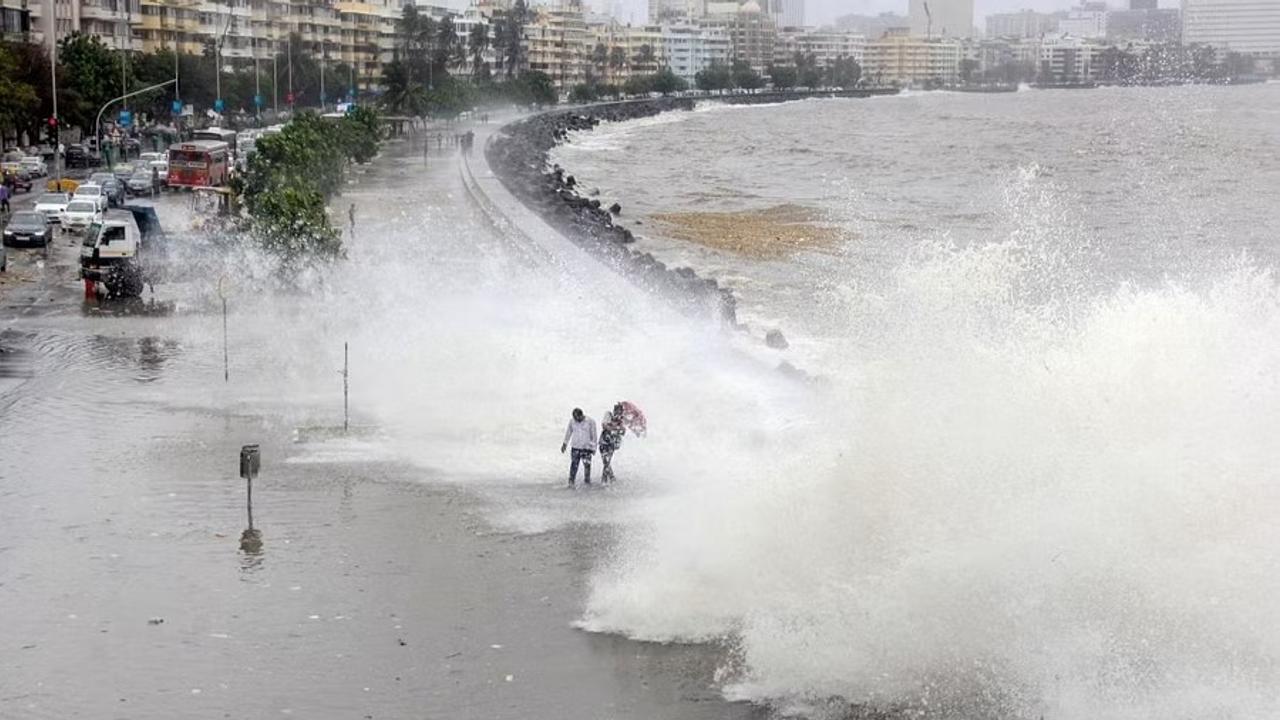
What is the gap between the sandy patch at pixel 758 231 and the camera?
147 ft

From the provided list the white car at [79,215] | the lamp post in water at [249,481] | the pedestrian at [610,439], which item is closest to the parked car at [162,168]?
the white car at [79,215]

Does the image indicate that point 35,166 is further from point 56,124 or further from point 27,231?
point 27,231

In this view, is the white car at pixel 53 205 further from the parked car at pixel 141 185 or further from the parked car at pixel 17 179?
the parked car at pixel 17 179

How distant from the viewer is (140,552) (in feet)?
44.5

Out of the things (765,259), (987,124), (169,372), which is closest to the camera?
(169,372)

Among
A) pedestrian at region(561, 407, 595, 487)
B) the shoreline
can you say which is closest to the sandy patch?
the shoreline

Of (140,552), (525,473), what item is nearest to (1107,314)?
(525,473)

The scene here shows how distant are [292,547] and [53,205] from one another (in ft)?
98.3

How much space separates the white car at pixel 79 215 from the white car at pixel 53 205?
0.86 ft

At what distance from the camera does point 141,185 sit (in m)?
49.4

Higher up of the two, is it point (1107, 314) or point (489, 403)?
point (1107, 314)

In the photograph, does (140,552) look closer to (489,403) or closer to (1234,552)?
(489,403)

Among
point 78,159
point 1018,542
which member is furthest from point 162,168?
point 1018,542

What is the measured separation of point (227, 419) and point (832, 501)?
8654 mm
